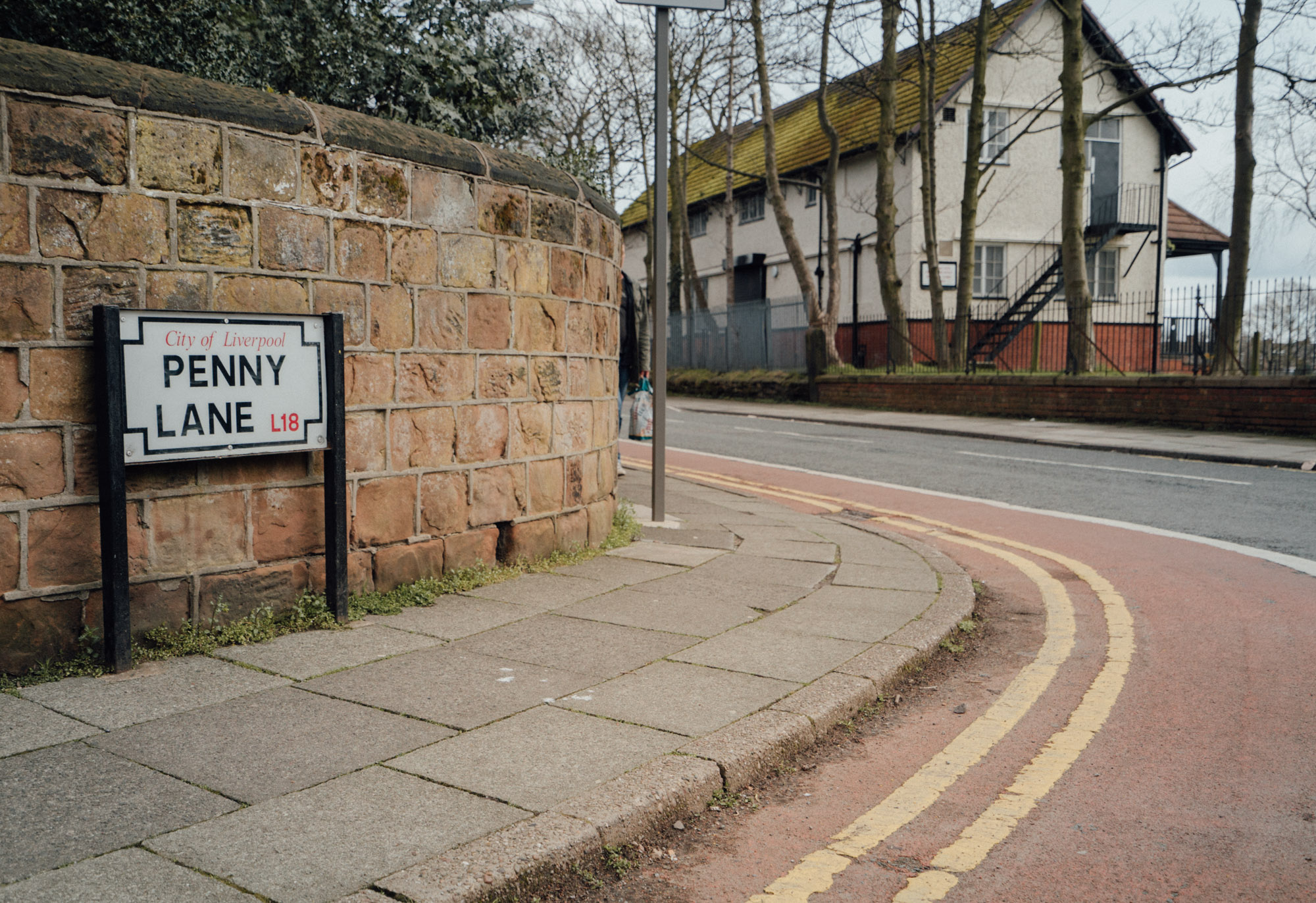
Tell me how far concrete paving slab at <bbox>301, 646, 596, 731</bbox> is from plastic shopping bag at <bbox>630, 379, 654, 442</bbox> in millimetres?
5874

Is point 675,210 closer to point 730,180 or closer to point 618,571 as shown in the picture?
point 730,180

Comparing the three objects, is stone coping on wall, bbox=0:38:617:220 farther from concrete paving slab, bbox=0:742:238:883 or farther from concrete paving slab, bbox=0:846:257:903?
concrete paving slab, bbox=0:846:257:903

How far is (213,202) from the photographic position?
4.43 m

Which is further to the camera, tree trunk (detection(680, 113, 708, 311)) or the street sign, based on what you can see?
tree trunk (detection(680, 113, 708, 311))

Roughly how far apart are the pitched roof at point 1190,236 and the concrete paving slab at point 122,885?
3753cm

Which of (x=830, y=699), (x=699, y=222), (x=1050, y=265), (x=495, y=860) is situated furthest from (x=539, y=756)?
(x=699, y=222)

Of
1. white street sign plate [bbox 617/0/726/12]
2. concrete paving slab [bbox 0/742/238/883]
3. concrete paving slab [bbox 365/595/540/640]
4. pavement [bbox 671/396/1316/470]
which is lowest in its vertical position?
concrete paving slab [bbox 0/742/238/883]

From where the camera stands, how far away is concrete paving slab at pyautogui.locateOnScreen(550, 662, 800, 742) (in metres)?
3.68

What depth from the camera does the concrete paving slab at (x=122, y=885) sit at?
2.42m

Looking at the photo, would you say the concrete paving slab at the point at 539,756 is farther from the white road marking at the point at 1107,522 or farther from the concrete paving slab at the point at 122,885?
the white road marking at the point at 1107,522

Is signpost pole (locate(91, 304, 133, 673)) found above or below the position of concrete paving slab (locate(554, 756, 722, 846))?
above

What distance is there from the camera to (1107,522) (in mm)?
8570

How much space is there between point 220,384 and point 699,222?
3992 centimetres

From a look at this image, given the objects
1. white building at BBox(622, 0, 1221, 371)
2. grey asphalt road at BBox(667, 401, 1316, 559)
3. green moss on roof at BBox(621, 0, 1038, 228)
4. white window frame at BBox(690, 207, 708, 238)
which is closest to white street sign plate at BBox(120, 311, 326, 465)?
grey asphalt road at BBox(667, 401, 1316, 559)
